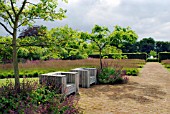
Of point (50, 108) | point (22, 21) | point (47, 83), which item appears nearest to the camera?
point (50, 108)

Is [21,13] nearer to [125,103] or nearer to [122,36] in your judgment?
[125,103]

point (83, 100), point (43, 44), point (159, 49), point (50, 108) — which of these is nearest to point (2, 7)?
point (43, 44)

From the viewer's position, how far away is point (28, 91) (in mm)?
4469

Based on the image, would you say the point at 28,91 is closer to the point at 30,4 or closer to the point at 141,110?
the point at 30,4

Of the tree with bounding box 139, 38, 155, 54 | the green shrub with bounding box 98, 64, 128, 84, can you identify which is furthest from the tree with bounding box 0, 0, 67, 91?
the tree with bounding box 139, 38, 155, 54

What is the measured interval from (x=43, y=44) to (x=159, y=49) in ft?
195

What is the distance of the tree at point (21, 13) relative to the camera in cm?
441

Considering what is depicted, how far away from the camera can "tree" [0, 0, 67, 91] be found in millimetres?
4410

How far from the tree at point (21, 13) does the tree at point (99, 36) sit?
208 inches

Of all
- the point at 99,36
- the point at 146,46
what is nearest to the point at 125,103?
the point at 99,36

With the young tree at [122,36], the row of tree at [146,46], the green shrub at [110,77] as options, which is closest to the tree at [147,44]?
the row of tree at [146,46]

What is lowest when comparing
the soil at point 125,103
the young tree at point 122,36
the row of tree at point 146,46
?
the soil at point 125,103

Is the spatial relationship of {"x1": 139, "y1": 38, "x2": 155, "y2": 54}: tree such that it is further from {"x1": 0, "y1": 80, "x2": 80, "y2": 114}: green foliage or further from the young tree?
{"x1": 0, "y1": 80, "x2": 80, "y2": 114}: green foliage

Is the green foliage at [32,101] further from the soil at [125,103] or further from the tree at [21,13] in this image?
the soil at [125,103]
